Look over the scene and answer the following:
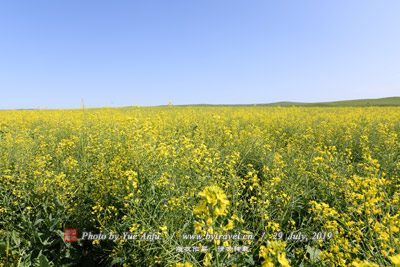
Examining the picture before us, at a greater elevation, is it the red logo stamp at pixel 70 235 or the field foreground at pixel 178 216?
the field foreground at pixel 178 216

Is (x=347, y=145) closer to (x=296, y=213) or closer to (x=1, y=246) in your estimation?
(x=296, y=213)

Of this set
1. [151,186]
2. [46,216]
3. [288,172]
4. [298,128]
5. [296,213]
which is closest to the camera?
[151,186]

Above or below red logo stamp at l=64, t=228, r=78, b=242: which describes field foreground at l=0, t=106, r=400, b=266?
above

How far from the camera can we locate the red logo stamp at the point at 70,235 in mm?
2289

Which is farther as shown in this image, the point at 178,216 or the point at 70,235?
the point at 70,235

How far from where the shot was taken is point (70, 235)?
234 cm

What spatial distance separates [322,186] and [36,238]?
356 centimetres

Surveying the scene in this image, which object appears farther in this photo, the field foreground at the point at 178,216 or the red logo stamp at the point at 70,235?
the red logo stamp at the point at 70,235

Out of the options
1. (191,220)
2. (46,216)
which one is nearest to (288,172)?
(191,220)

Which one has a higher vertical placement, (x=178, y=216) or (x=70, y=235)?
(x=178, y=216)

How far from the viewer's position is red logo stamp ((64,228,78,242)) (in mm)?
2289

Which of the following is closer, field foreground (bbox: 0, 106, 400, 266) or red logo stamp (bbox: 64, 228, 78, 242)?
field foreground (bbox: 0, 106, 400, 266)

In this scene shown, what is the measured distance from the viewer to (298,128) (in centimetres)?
649

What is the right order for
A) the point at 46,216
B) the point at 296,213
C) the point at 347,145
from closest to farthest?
the point at 46,216
the point at 296,213
the point at 347,145
